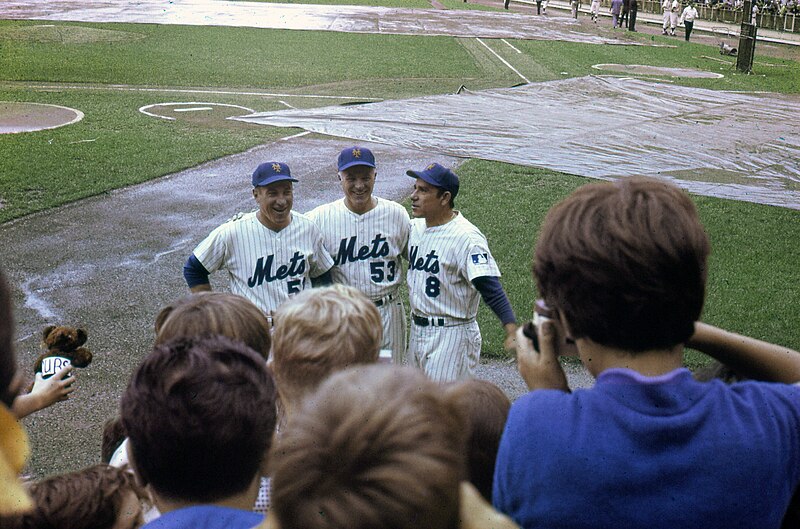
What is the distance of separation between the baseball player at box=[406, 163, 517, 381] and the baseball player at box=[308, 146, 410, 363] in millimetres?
167

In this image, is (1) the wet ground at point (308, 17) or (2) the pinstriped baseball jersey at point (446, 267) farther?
(1) the wet ground at point (308, 17)

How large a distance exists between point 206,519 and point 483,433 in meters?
0.99

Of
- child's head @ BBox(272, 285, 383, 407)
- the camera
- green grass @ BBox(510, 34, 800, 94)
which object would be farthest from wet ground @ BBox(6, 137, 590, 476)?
green grass @ BBox(510, 34, 800, 94)

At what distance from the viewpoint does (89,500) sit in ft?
8.39

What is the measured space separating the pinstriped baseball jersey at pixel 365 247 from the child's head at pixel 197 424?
139 inches

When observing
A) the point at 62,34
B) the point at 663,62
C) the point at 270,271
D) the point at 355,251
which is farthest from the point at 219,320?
the point at 62,34

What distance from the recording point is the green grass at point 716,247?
309 inches

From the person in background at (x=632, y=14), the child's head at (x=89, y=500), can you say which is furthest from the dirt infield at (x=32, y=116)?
the person in background at (x=632, y=14)

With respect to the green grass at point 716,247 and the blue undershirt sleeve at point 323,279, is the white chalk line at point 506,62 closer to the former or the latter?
the green grass at point 716,247

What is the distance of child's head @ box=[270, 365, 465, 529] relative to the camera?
149 cm

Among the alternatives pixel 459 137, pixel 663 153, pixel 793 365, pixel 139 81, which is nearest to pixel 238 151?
pixel 459 137

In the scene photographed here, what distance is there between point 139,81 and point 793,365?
71.6ft

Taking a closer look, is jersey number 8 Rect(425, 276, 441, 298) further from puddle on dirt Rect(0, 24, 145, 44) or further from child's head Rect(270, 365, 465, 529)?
puddle on dirt Rect(0, 24, 145, 44)

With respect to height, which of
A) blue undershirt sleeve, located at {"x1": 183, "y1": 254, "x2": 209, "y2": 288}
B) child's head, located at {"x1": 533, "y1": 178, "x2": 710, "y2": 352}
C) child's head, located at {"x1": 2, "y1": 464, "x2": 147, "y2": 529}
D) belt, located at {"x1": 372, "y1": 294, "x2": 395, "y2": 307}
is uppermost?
child's head, located at {"x1": 533, "y1": 178, "x2": 710, "y2": 352}
